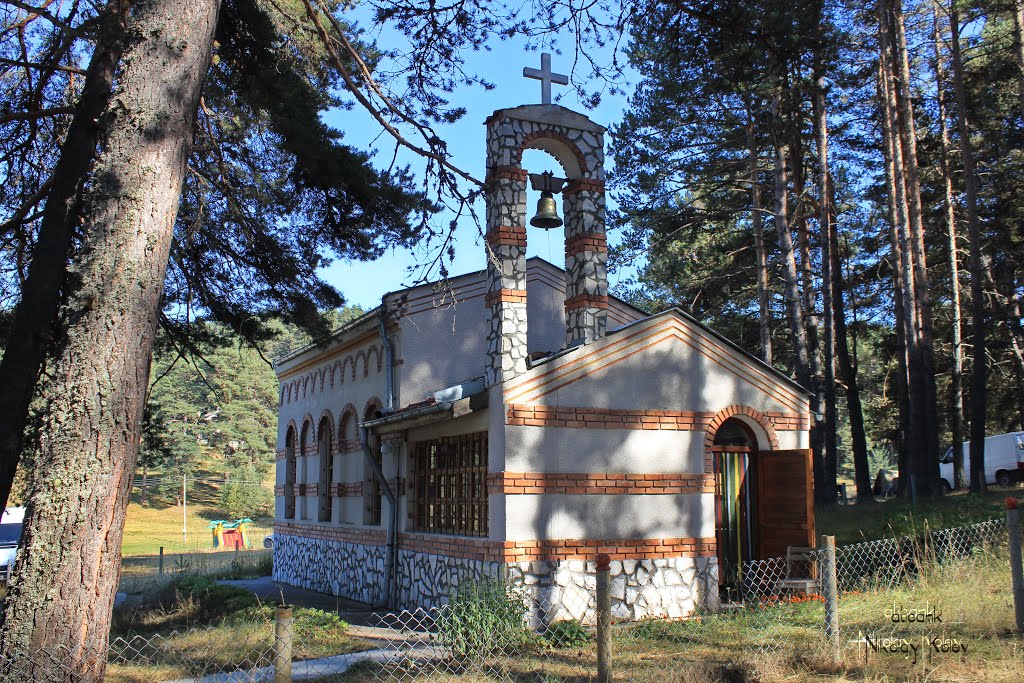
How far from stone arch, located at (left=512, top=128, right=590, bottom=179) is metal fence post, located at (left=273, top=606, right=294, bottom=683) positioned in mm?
7669

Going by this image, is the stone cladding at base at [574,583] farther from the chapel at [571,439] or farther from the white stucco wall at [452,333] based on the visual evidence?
the white stucco wall at [452,333]

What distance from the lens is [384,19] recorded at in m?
9.57

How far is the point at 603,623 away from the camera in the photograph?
6066 millimetres

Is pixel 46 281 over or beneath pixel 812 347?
beneath

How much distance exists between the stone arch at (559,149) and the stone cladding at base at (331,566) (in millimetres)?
6689

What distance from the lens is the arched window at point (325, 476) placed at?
58.0 feet

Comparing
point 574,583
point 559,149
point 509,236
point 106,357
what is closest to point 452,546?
point 574,583

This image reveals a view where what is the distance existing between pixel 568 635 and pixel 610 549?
151cm

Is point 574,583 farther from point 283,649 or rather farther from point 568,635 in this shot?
point 283,649

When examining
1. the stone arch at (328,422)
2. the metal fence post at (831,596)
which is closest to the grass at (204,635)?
the stone arch at (328,422)

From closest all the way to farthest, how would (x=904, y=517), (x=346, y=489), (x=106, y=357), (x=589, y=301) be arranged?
(x=106, y=357), (x=589, y=301), (x=904, y=517), (x=346, y=489)

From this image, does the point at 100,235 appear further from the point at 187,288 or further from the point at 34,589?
the point at 187,288

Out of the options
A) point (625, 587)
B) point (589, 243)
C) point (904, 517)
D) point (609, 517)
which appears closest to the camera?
point (625, 587)

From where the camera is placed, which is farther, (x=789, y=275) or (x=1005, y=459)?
(x=1005, y=459)
